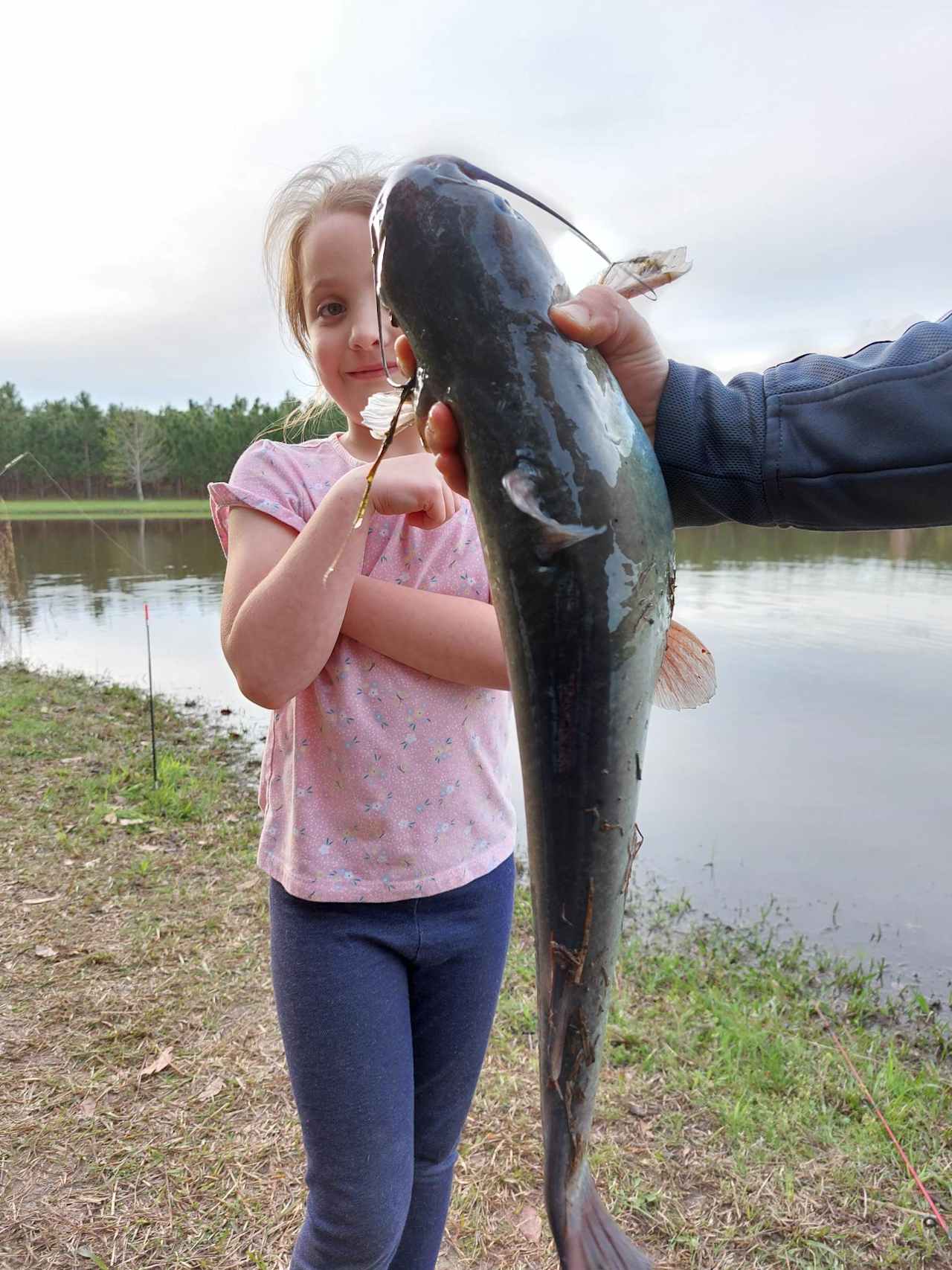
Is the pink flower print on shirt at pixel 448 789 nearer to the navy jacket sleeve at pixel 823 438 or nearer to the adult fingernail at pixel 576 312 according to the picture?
the navy jacket sleeve at pixel 823 438

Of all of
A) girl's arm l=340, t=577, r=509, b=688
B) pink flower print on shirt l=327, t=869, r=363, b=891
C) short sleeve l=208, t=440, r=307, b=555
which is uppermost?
short sleeve l=208, t=440, r=307, b=555

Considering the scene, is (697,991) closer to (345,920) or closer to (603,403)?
(345,920)

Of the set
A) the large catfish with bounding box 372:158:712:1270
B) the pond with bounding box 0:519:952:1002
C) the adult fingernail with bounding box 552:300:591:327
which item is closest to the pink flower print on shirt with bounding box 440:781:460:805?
the large catfish with bounding box 372:158:712:1270

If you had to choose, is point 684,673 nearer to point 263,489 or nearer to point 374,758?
point 374,758

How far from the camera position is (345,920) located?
153 centimetres

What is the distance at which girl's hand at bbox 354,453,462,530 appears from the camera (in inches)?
51.6

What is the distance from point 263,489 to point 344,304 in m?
0.40

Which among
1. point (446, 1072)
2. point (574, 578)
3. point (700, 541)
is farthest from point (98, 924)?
point (700, 541)

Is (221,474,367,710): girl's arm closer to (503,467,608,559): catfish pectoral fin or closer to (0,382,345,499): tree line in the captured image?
(503,467,608,559): catfish pectoral fin

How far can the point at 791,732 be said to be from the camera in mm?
8312

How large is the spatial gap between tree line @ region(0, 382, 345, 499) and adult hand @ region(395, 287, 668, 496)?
51699mm

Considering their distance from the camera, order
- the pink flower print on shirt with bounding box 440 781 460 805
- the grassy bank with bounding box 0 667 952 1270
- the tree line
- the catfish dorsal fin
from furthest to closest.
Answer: the tree line → the grassy bank with bounding box 0 667 952 1270 → the pink flower print on shirt with bounding box 440 781 460 805 → the catfish dorsal fin

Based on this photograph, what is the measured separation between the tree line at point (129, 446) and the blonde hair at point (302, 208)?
166 ft

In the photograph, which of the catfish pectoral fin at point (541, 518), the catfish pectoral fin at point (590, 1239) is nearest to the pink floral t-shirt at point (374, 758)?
the catfish pectoral fin at point (590, 1239)
